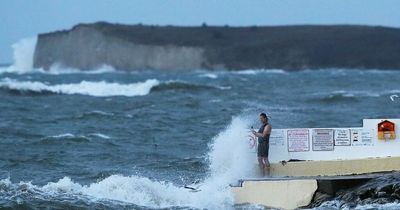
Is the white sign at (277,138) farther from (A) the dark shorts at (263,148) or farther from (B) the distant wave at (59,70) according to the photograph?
(B) the distant wave at (59,70)

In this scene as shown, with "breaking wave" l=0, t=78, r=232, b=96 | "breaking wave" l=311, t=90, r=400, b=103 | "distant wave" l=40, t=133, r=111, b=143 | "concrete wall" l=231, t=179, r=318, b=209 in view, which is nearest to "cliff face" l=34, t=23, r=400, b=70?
"breaking wave" l=0, t=78, r=232, b=96

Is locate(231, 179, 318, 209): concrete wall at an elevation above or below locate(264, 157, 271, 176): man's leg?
below

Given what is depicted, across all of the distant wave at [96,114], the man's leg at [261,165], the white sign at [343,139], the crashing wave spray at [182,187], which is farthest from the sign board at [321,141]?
the distant wave at [96,114]

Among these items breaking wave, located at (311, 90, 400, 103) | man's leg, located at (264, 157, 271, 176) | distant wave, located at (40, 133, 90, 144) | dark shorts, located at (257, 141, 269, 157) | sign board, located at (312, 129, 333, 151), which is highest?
breaking wave, located at (311, 90, 400, 103)

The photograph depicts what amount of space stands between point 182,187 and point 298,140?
2202 mm

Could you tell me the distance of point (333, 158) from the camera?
61.9 ft

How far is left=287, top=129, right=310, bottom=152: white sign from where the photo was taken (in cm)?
1892

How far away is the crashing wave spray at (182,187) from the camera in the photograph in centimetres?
1772

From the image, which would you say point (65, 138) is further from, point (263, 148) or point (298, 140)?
point (263, 148)

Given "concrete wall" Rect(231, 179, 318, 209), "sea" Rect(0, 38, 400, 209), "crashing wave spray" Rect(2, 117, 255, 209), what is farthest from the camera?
"sea" Rect(0, 38, 400, 209)

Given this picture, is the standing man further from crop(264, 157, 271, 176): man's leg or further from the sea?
the sea

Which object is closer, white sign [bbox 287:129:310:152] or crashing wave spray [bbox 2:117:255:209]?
crashing wave spray [bbox 2:117:255:209]

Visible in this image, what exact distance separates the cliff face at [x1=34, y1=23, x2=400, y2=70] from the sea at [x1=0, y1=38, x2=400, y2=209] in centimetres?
7895

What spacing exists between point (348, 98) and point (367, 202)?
3322cm
